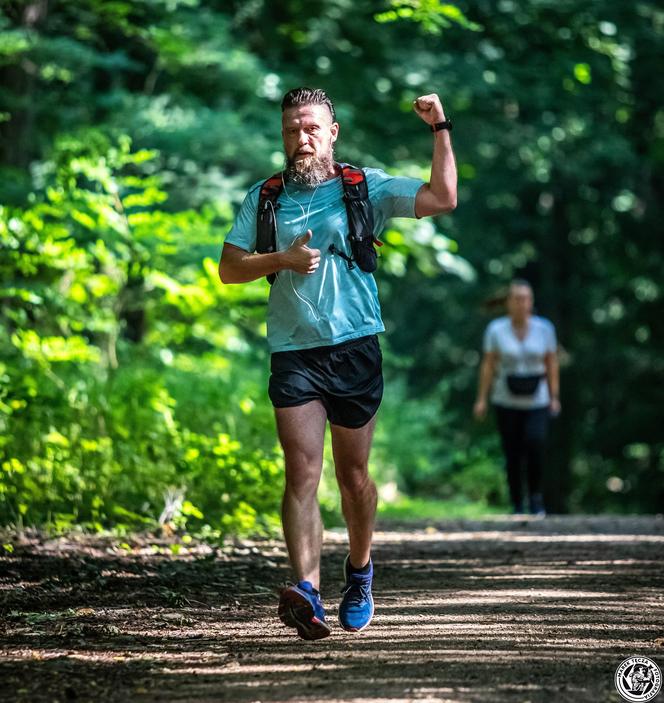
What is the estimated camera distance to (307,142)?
540 centimetres

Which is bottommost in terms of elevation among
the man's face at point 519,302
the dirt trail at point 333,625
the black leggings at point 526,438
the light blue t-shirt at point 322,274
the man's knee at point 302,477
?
the black leggings at point 526,438

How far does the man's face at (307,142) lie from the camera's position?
17.7 ft

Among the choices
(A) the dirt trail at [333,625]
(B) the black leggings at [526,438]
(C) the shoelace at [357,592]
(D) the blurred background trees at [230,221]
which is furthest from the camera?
(B) the black leggings at [526,438]

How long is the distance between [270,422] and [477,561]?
228 cm

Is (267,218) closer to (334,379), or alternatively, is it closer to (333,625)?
(334,379)

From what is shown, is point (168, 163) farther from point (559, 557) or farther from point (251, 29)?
point (559, 557)

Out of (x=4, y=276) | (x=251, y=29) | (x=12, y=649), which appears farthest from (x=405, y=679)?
(x=251, y=29)

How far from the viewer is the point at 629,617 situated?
18.4 ft

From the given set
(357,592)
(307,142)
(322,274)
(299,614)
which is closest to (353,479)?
(357,592)

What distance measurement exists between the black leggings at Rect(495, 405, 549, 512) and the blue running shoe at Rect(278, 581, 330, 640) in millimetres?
7226

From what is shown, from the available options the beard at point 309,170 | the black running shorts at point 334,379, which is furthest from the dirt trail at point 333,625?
the beard at point 309,170

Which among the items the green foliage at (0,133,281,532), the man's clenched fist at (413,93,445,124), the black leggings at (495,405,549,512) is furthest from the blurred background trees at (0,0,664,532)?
the man's clenched fist at (413,93,445,124)

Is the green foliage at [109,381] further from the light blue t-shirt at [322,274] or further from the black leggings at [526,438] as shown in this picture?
the light blue t-shirt at [322,274]

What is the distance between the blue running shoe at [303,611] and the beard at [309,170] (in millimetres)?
1627
